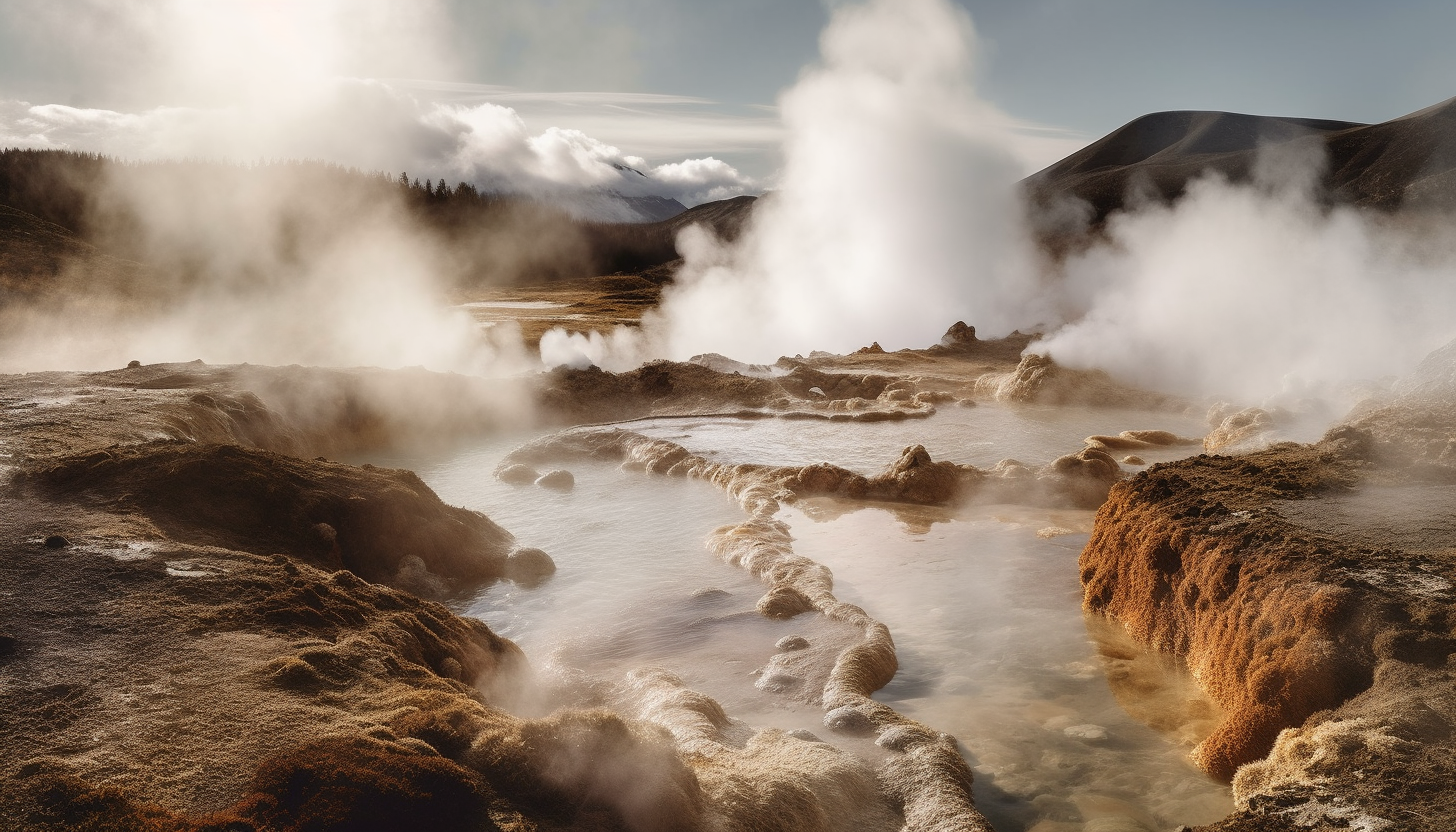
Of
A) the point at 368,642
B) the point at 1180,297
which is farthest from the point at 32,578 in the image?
the point at 1180,297

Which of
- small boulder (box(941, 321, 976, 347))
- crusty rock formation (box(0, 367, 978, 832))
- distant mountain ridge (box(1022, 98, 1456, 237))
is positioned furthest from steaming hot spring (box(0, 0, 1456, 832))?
distant mountain ridge (box(1022, 98, 1456, 237))

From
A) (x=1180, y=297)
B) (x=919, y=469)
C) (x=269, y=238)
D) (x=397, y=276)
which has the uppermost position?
(x=269, y=238)

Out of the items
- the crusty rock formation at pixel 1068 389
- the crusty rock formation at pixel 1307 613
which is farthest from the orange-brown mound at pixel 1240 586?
the crusty rock formation at pixel 1068 389

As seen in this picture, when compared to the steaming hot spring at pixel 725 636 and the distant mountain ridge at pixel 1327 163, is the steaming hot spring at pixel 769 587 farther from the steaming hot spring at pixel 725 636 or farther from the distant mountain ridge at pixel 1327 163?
the distant mountain ridge at pixel 1327 163

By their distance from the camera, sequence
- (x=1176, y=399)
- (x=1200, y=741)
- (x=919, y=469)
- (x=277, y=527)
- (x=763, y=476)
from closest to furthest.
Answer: (x=1200, y=741), (x=277, y=527), (x=919, y=469), (x=763, y=476), (x=1176, y=399)

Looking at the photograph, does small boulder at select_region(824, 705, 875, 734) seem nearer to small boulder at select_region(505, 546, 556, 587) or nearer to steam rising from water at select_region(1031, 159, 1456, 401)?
small boulder at select_region(505, 546, 556, 587)

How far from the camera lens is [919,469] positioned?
9789mm

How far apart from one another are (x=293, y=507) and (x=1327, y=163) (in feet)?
166

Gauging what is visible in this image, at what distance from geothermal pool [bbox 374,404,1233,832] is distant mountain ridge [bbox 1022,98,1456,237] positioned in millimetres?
33270

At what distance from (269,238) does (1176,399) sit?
40314 mm

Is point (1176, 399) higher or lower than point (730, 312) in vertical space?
lower

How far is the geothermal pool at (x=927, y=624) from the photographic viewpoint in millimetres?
4258

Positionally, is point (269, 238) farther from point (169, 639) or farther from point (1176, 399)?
point (169, 639)

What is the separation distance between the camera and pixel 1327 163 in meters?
42.5
